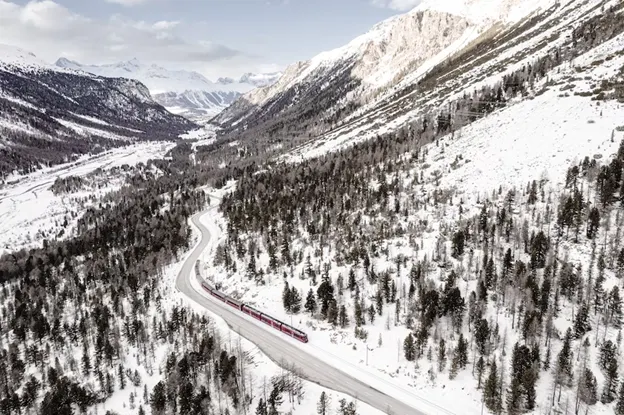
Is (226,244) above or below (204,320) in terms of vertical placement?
above

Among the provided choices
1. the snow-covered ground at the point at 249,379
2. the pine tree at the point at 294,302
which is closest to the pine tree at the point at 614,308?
the snow-covered ground at the point at 249,379

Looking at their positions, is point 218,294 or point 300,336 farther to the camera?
point 218,294

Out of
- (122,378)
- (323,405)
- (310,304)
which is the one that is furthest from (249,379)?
(122,378)

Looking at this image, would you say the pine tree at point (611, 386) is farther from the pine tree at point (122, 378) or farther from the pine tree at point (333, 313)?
the pine tree at point (122, 378)

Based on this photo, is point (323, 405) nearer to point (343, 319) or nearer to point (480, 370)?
point (343, 319)

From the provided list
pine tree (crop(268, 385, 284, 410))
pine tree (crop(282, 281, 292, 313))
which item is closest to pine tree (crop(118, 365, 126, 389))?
pine tree (crop(268, 385, 284, 410))

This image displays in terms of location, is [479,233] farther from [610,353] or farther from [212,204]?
[212,204]

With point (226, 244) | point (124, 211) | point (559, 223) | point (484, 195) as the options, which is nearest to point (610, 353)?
point (559, 223)
